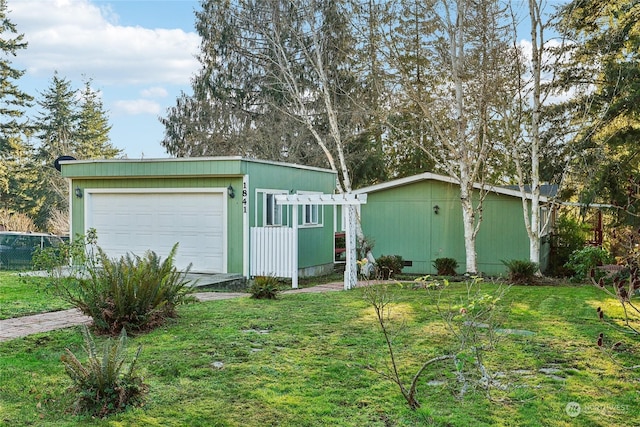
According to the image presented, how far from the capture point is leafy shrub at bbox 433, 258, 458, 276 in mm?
13688

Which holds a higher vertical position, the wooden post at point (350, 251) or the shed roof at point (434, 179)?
the shed roof at point (434, 179)

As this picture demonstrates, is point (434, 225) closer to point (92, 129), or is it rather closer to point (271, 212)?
point (271, 212)

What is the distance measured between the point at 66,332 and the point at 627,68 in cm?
1168

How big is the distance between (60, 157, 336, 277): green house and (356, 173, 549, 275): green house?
3.00 meters

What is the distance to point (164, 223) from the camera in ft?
40.5

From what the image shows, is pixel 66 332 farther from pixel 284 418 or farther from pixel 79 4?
pixel 79 4

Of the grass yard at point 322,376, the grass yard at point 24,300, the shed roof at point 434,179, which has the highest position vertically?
the shed roof at point 434,179

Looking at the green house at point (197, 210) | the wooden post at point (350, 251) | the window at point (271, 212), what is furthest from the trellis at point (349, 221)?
the window at point (271, 212)

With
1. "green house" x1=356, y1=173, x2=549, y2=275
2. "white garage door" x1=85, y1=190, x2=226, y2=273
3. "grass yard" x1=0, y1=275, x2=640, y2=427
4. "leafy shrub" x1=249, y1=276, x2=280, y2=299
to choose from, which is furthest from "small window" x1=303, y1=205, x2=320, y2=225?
"grass yard" x1=0, y1=275, x2=640, y2=427

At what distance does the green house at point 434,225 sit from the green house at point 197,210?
3.00m

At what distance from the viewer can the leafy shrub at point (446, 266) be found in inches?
539

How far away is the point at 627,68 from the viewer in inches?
472

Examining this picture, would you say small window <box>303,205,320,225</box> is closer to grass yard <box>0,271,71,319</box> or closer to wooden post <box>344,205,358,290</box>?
wooden post <box>344,205,358,290</box>

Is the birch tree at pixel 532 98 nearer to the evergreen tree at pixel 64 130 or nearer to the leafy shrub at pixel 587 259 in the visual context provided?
the leafy shrub at pixel 587 259
